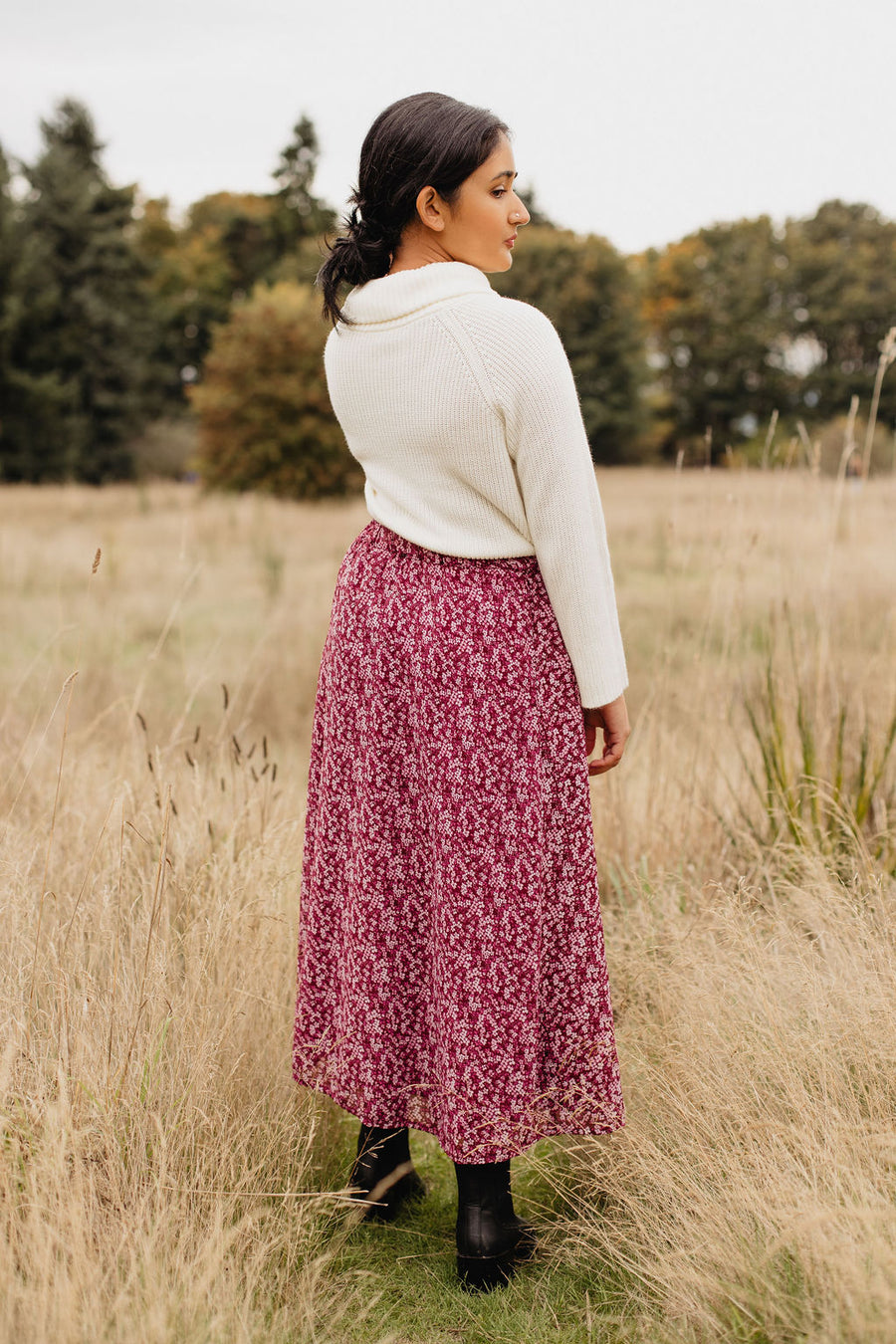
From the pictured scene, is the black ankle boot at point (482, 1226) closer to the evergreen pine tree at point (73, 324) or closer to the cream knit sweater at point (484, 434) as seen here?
the cream knit sweater at point (484, 434)

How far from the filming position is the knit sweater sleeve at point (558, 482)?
4.96 ft

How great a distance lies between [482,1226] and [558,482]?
46.1 inches

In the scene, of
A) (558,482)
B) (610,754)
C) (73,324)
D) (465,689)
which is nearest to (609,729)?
(610,754)

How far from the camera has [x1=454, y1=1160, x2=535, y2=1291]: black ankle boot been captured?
1714 mm

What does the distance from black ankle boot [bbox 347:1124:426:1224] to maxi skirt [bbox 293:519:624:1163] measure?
195 millimetres

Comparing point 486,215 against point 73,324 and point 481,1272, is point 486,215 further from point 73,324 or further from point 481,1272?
point 73,324

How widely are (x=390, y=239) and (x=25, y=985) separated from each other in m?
1.39

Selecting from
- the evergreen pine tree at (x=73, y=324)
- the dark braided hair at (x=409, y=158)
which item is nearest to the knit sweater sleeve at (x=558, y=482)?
the dark braided hair at (x=409, y=158)

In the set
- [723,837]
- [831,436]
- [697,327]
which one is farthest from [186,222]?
[723,837]

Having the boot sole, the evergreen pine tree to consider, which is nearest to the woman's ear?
the boot sole

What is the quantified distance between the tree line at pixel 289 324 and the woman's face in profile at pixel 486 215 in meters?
14.8

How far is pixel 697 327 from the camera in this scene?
3334cm

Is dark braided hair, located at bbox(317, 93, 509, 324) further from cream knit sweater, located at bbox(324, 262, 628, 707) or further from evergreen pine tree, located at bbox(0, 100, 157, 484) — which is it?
evergreen pine tree, located at bbox(0, 100, 157, 484)

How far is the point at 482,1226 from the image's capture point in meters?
1.72
